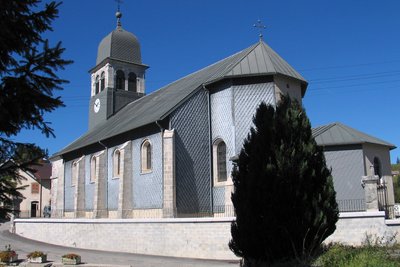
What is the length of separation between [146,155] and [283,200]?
16856 mm

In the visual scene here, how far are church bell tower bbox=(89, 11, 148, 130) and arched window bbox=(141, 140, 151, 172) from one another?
1286cm

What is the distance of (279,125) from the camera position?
10.3m

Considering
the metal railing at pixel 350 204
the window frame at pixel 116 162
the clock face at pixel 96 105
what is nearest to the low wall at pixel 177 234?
the window frame at pixel 116 162

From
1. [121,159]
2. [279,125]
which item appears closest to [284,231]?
[279,125]

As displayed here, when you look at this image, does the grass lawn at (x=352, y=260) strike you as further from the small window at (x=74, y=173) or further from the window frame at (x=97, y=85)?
the window frame at (x=97, y=85)

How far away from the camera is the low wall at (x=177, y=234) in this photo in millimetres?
15470

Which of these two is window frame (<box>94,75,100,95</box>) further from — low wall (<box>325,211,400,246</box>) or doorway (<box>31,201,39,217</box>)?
low wall (<box>325,211,400,246</box>)

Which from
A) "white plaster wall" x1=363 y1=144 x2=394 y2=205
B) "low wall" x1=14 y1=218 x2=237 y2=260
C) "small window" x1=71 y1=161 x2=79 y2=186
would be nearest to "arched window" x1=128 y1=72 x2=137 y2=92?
"small window" x1=71 y1=161 x2=79 y2=186

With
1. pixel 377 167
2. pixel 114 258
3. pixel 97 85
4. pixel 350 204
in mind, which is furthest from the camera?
pixel 97 85

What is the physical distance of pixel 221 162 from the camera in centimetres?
2419

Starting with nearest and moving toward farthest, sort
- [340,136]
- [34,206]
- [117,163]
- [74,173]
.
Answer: [340,136] → [117,163] → [74,173] → [34,206]

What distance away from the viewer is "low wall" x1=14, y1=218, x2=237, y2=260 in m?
18.3

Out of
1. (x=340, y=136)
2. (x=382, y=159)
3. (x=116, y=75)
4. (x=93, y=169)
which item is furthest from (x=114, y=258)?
(x=116, y=75)

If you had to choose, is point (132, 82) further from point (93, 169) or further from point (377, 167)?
point (377, 167)
